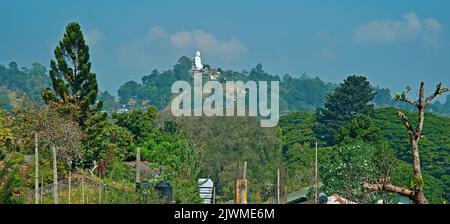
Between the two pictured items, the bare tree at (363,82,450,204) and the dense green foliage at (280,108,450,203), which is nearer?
the bare tree at (363,82,450,204)

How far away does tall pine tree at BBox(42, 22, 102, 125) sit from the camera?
112 feet

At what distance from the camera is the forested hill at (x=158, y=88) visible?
95575mm

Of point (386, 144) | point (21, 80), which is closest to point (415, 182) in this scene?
point (386, 144)

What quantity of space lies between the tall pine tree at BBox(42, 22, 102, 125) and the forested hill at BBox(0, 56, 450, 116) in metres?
53.8

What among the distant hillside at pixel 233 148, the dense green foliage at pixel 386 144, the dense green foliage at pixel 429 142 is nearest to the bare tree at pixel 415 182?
the dense green foliage at pixel 386 144

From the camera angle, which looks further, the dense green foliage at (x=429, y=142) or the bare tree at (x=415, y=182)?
the dense green foliage at (x=429, y=142)

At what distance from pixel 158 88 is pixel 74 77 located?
2553 inches

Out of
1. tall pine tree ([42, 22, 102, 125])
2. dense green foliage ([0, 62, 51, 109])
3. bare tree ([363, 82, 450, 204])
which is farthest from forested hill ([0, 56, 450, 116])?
bare tree ([363, 82, 450, 204])

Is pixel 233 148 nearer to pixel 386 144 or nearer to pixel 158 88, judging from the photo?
pixel 386 144

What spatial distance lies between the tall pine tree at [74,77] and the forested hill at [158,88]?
5378 cm

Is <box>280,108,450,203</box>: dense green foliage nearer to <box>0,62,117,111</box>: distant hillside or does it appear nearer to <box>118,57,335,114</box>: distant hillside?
<box>118,57,335,114</box>: distant hillside

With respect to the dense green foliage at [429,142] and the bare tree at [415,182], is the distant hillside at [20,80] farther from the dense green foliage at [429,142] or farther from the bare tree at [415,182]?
the bare tree at [415,182]
